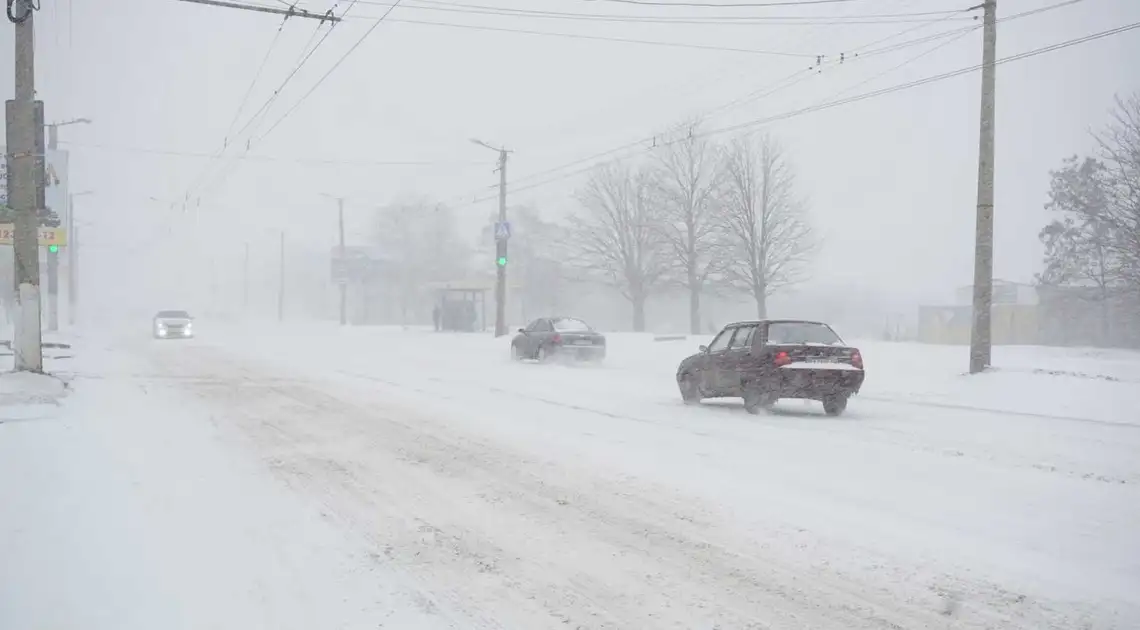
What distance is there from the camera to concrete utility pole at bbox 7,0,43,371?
52.0 feet

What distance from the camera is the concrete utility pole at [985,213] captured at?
63.3 ft

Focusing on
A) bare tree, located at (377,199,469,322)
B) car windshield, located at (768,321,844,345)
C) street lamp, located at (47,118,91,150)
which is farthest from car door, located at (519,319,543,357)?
bare tree, located at (377,199,469,322)

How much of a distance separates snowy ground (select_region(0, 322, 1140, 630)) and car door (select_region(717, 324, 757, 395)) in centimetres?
47

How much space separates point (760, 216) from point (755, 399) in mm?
32343

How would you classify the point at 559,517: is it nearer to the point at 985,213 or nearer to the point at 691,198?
the point at 985,213

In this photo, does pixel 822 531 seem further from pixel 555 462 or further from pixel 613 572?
pixel 555 462

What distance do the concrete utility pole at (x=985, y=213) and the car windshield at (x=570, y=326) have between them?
11.2 m

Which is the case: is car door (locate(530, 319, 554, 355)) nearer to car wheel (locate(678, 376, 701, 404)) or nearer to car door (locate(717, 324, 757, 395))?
car wheel (locate(678, 376, 701, 404))

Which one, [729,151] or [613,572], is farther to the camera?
[729,151]

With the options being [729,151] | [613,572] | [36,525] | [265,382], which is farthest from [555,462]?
[729,151]

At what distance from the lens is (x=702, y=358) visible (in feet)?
49.8

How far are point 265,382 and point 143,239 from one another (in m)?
102

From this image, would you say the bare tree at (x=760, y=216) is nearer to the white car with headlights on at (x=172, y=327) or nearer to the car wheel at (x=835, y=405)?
the white car with headlights on at (x=172, y=327)

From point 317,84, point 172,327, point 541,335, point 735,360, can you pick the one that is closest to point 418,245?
point 172,327
